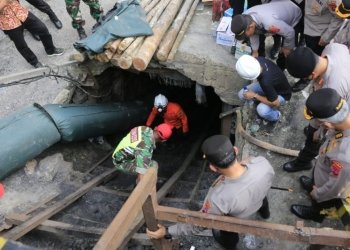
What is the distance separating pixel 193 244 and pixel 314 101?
2262 mm

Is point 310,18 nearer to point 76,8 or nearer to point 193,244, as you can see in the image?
point 193,244

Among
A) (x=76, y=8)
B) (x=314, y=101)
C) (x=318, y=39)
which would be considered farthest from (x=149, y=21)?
(x=314, y=101)

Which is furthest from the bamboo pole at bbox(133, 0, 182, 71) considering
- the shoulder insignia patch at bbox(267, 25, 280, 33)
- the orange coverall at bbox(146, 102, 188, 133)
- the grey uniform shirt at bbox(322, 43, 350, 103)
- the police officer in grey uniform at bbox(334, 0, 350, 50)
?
the grey uniform shirt at bbox(322, 43, 350, 103)

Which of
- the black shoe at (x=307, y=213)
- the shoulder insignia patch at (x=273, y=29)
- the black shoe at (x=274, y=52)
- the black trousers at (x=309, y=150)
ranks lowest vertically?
the black shoe at (x=307, y=213)

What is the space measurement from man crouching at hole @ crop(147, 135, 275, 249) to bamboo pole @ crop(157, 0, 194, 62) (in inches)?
129

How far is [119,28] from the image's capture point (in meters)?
6.37

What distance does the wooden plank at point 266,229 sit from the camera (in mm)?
2805

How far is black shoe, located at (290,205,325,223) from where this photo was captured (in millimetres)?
4211

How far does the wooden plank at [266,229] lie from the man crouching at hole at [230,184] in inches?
13.7

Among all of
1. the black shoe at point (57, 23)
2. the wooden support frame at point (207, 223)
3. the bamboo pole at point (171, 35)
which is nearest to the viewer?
the wooden support frame at point (207, 223)

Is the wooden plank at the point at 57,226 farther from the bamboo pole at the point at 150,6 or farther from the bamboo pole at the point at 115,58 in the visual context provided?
the bamboo pole at the point at 150,6

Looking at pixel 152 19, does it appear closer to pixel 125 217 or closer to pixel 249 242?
pixel 249 242

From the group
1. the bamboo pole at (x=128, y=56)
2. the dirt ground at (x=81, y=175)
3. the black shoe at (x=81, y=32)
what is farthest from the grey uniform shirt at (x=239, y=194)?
the black shoe at (x=81, y=32)

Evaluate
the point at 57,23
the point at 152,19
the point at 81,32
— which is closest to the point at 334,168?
the point at 152,19
